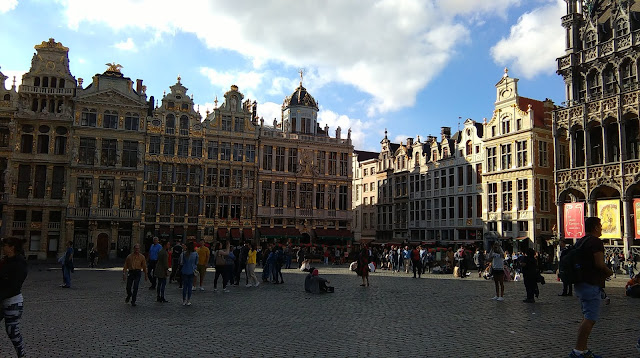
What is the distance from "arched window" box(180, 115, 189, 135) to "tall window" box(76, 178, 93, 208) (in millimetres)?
10088

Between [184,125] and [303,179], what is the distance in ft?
46.1

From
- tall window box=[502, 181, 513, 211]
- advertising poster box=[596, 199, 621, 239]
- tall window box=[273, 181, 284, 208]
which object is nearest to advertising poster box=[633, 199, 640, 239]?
advertising poster box=[596, 199, 621, 239]

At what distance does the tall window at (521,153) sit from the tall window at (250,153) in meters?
26.6

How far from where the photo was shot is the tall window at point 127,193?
50031 millimetres

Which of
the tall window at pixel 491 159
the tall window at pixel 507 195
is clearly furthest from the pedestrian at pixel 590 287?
the tall window at pixel 491 159

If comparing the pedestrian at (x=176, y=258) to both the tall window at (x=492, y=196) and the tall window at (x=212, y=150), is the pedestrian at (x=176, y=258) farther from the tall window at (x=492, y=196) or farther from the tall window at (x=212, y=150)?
the tall window at (x=492, y=196)

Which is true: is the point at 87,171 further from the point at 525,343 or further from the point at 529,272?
the point at 525,343

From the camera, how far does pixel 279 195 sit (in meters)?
56.4

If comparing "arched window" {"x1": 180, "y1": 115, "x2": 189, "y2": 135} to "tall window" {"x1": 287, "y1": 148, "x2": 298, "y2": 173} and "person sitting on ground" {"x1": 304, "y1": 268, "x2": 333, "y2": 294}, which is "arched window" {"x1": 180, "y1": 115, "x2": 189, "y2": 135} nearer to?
"tall window" {"x1": 287, "y1": 148, "x2": 298, "y2": 173}

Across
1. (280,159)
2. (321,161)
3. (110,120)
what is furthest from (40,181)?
(321,161)

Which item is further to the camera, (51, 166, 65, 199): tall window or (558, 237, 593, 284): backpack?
(51, 166, 65, 199): tall window

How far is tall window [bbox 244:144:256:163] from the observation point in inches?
2183

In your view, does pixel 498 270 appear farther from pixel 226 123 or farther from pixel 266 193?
pixel 226 123

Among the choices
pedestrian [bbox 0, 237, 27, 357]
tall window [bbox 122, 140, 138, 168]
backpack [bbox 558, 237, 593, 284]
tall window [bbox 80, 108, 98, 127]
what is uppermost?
tall window [bbox 80, 108, 98, 127]
